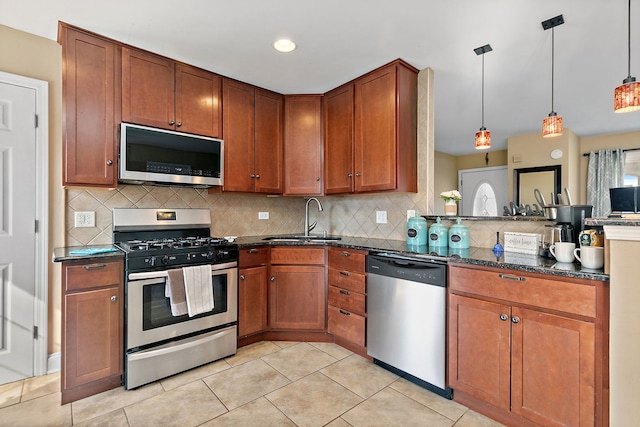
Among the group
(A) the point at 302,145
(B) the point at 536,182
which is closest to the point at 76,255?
(A) the point at 302,145

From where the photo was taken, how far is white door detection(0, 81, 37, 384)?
2062 mm

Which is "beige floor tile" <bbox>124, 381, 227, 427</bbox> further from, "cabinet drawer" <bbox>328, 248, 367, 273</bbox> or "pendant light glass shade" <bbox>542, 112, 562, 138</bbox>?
"pendant light glass shade" <bbox>542, 112, 562, 138</bbox>

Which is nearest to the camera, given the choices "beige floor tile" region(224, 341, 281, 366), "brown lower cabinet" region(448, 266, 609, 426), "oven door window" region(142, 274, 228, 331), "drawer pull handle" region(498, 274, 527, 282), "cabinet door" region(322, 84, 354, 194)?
"brown lower cabinet" region(448, 266, 609, 426)

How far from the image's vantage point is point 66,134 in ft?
6.68

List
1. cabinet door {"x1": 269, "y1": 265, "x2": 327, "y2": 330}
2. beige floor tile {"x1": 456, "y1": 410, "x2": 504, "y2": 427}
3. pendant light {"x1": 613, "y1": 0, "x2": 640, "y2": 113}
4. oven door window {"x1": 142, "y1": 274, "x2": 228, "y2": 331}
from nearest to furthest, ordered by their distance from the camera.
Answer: beige floor tile {"x1": 456, "y1": 410, "x2": 504, "y2": 427}
pendant light {"x1": 613, "y1": 0, "x2": 640, "y2": 113}
oven door window {"x1": 142, "y1": 274, "x2": 228, "y2": 331}
cabinet door {"x1": 269, "y1": 265, "x2": 327, "y2": 330}

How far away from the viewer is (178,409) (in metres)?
1.81

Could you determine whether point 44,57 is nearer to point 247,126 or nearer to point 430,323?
point 247,126

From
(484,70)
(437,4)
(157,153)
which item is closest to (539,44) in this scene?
(484,70)

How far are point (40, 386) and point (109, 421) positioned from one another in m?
0.77

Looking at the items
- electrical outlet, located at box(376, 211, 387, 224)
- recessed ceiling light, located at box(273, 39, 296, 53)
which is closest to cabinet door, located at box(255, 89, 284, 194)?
recessed ceiling light, located at box(273, 39, 296, 53)

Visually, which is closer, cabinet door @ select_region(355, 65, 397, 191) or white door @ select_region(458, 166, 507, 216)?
cabinet door @ select_region(355, 65, 397, 191)

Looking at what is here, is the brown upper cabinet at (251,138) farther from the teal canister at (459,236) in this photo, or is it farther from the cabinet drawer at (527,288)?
the cabinet drawer at (527,288)

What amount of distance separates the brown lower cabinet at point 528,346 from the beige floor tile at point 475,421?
3cm

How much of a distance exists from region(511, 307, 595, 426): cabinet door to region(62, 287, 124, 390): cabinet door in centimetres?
235
